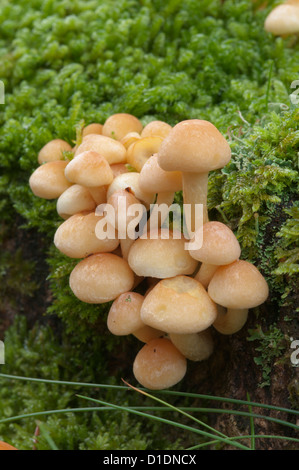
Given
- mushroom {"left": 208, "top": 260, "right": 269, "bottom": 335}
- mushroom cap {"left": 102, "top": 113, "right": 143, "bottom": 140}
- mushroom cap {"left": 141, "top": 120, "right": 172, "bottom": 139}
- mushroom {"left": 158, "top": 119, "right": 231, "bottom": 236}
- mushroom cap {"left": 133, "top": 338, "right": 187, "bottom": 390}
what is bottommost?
mushroom cap {"left": 133, "top": 338, "right": 187, "bottom": 390}

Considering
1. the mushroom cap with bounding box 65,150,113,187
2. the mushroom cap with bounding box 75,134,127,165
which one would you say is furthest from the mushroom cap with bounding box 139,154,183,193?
the mushroom cap with bounding box 75,134,127,165

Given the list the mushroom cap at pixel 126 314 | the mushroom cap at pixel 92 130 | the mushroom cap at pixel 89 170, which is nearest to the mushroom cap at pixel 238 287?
the mushroom cap at pixel 126 314

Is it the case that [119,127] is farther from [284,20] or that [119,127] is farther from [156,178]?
[284,20]

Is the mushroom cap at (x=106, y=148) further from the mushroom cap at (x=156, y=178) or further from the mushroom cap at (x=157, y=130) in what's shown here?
the mushroom cap at (x=156, y=178)

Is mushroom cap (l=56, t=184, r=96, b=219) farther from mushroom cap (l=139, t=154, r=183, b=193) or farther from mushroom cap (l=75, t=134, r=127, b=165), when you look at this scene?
mushroom cap (l=139, t=154, r=183, b=193)

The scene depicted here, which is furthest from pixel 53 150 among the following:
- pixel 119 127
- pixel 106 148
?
pixel 106 148

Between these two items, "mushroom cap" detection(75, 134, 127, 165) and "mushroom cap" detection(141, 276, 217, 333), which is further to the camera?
"mushroom cap" detection(75, 134, 127, 165)

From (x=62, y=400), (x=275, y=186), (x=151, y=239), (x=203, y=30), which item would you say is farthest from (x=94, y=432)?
(x=203, y=30)

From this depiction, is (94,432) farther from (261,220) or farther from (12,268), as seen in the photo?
(261,220)
